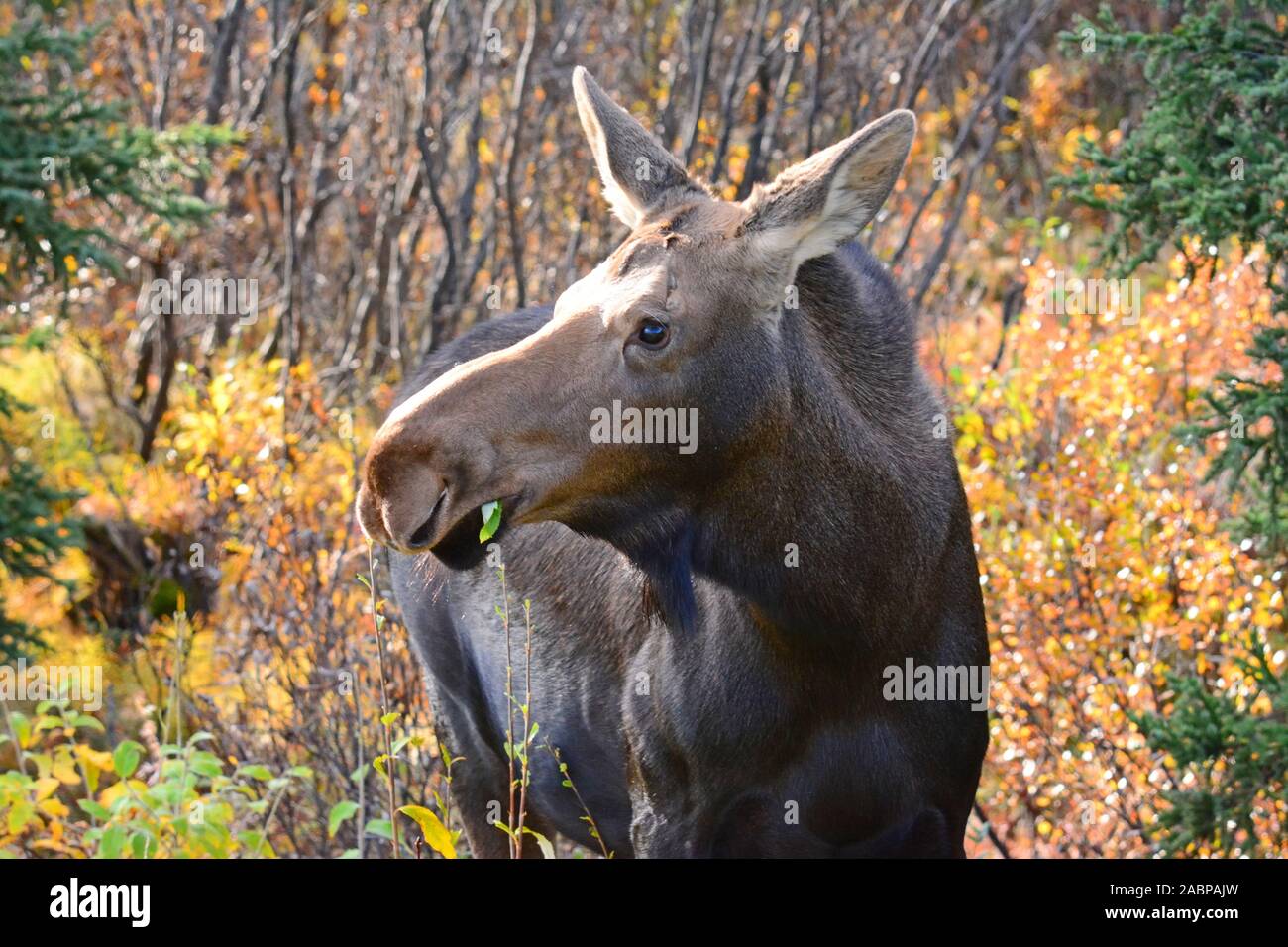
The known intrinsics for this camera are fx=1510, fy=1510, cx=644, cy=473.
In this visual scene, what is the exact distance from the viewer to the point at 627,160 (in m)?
4.29

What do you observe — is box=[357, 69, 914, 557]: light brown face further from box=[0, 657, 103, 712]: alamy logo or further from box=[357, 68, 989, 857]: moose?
box=[0, 657, 103, 712]: alamy logo

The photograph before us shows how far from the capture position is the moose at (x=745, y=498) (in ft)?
11.8

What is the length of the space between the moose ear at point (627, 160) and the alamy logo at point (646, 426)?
2.33 feet

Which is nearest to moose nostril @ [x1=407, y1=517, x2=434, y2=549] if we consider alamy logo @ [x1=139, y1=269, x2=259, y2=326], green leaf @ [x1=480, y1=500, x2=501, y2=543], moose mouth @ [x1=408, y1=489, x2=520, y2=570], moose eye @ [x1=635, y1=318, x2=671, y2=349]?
moose mouth @ [x1=408, y1=489, x2=520, y2=570]

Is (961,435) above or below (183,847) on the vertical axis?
above

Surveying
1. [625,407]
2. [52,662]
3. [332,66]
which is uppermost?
[332,66]

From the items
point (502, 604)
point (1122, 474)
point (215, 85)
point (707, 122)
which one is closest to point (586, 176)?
point (707, 122)

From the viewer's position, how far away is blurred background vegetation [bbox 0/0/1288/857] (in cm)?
507

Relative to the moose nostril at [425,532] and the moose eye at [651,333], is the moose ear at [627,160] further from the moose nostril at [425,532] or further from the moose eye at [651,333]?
the moose nostril at [425,532]

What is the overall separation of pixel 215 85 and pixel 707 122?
134 inches

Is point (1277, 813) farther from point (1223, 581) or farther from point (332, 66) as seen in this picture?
point (332, 66)

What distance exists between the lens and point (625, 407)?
12.1 feet

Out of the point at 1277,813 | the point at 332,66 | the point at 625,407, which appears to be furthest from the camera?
the point at 332,66

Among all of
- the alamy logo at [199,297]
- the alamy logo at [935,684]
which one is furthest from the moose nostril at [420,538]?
the alamy logo at [199,297]
